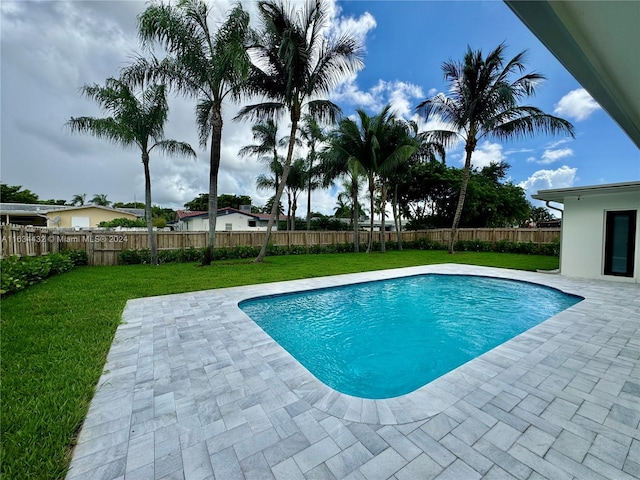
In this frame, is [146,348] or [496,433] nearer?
[496,433]

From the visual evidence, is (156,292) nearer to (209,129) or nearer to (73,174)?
(209,129)

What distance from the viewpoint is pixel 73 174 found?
1018 cm

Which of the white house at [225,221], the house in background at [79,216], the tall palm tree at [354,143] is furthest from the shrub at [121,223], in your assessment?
the tall palm tree at [354,143]

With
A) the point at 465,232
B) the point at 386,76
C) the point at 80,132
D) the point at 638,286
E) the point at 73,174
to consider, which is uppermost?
the point at 386,76

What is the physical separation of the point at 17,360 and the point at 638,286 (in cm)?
1230

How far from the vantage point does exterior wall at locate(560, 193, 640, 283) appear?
748 centimetres

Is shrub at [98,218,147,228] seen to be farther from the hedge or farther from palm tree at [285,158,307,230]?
the hedge

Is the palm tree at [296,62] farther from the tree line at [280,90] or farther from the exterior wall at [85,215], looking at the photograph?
the exterior wall at [85,215]

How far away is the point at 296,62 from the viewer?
9.95 metres

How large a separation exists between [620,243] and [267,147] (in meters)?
18.1

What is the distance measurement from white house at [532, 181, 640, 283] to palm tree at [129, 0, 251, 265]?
10.7m

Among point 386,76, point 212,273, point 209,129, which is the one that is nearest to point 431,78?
point 386,76

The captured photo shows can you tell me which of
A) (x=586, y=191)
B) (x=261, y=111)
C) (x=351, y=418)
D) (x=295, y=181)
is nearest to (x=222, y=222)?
(x=295, y=181)

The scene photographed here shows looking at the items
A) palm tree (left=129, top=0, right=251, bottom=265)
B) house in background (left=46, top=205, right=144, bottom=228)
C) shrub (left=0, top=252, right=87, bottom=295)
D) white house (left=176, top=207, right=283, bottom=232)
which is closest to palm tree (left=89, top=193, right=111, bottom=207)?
house in background (left=46, top=205, right=144, bottom=228)
